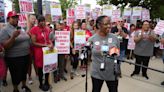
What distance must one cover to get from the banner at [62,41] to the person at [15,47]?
111cm

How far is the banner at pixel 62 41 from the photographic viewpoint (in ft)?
19.5

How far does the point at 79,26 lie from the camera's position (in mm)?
A: 6902

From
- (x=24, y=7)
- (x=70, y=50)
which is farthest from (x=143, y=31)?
(x=24, y=7)

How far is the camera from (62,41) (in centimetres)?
600

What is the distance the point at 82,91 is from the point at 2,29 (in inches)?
96.0

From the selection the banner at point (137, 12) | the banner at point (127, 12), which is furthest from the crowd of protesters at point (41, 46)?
the banner at point (127, 12)

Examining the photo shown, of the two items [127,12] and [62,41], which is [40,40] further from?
[127,12]

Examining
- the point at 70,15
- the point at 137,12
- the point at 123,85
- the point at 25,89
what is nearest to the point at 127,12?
the point at 137,12

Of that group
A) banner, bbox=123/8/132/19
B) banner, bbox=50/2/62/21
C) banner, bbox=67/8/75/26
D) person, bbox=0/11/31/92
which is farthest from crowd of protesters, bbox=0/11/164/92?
banner, bbox=123/8/132/19

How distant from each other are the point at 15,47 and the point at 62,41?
157cm

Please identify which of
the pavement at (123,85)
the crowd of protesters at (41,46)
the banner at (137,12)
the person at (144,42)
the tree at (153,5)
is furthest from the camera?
the tree at (153,5)

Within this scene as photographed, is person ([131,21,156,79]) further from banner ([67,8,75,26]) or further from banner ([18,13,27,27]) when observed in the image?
banner ([18,13,27,27])

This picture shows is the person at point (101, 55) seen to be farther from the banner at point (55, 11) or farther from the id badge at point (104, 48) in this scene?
the banner at point (55, 11)

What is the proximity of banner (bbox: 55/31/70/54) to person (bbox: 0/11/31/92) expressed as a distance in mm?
1113
